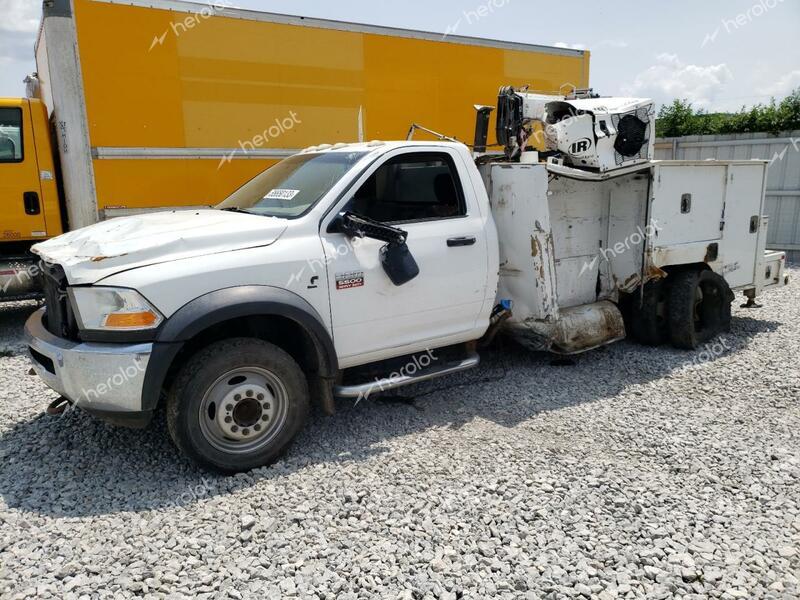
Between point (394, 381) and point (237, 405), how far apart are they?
117cm

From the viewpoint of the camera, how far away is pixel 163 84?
670 centimetres

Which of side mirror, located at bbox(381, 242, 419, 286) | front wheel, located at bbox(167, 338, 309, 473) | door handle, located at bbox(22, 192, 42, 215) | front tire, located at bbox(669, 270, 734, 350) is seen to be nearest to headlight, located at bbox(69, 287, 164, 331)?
front wheel, located at bbox(167, 338, 309, 473)

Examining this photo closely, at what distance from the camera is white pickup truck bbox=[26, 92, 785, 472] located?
3537mm

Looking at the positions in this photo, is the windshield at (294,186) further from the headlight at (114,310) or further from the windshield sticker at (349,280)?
the headlight at (114,310)

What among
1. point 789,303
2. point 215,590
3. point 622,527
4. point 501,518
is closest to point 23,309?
point 215,590

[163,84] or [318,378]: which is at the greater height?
[163,84]

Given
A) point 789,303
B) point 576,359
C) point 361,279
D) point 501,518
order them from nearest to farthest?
1. point 501,518
2. point 361,279
3. point 576,359
4. point 789,303

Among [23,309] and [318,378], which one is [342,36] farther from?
[23,309]

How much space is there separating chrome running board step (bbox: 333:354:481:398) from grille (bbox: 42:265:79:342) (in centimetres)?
169

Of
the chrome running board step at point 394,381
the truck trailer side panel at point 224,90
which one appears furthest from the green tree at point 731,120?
the chrome running board step at point 394,381

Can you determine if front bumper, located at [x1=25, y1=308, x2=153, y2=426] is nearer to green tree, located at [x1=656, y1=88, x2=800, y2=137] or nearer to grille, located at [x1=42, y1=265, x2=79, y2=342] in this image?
grille, located at [x1=42, y1=265, x2=79, y2=342]

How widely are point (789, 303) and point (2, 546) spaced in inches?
357

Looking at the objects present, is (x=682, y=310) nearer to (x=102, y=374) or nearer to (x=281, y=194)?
(x=281, y=194)

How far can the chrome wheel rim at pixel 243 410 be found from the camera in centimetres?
374
